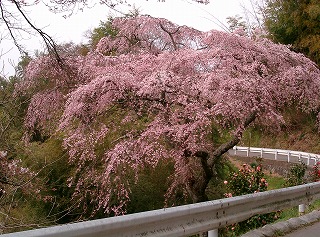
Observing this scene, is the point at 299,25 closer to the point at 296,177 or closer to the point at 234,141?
the point at 296,177

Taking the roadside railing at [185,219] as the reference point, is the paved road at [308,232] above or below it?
below

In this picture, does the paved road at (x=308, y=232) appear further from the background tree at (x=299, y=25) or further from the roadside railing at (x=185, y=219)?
the background tree at (x=299, y=25)

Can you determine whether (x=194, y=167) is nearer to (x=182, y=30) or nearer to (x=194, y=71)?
(x=194, y=71)

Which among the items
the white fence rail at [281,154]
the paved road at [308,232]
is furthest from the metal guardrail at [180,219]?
the white fence rail at [281,154]

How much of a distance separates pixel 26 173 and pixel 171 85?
393 cm

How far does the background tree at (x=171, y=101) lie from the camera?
10414mm

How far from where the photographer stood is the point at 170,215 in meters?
5.18

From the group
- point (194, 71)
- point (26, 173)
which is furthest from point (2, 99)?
point (194, 71)

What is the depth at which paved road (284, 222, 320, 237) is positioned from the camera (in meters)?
7.11

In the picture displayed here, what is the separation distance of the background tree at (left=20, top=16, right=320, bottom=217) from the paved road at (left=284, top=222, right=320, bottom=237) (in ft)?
10.6

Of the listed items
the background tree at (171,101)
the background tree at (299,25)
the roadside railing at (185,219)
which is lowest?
the roadside railing at (185,219)

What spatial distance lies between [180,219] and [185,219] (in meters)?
0.12

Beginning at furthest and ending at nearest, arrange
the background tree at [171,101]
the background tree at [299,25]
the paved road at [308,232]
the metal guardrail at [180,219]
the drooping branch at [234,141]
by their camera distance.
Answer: the background tree at [299,25] < the drooping branch at [234,141] < the background tree at [171,101] < the paved road at [308,232] < the metal guardrail at [180,219]

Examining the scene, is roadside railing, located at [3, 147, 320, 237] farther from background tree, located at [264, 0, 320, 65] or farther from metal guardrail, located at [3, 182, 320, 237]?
background tree, located at [264, 0, 320, 65]
